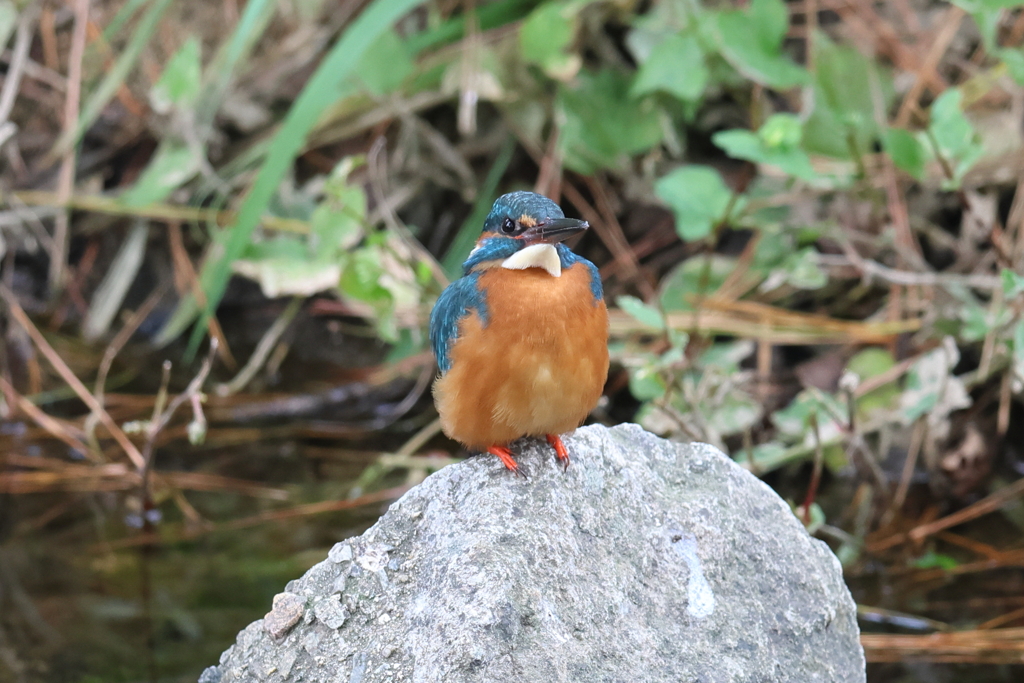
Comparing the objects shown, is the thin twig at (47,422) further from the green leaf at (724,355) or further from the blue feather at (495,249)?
the blue feather at (495,249)

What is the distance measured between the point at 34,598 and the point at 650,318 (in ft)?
8.27

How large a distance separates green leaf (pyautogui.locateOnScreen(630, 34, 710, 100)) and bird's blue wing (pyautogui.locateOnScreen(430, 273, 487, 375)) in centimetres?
237

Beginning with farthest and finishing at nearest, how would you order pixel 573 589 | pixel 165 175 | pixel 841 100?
pixel 165 175, pixel 841 100, pixel 573 589

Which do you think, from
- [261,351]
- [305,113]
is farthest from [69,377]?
[305,113]

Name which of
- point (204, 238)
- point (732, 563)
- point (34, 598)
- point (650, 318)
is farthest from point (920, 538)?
point (204, 238)

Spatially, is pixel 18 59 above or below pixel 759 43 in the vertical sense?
below

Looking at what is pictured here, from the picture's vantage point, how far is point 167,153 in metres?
5.79

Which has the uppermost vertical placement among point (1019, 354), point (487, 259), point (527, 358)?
point (487, 259)

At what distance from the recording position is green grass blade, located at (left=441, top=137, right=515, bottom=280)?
Answer: 17.6ft

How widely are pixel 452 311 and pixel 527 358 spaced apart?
0.92ft

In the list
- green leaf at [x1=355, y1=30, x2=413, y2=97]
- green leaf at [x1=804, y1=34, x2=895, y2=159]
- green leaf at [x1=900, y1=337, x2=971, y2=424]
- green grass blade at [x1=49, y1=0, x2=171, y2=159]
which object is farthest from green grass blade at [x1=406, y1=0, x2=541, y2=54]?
green leaf at [x1=900, y1=337, x2=971, y2=424]

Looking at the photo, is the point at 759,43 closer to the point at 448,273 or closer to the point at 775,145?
the point at 775,145

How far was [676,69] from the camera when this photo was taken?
4.70m

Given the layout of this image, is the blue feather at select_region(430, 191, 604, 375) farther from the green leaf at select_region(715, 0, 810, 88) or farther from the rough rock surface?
the green leaf at select_region(715, 0, 810, 88)
